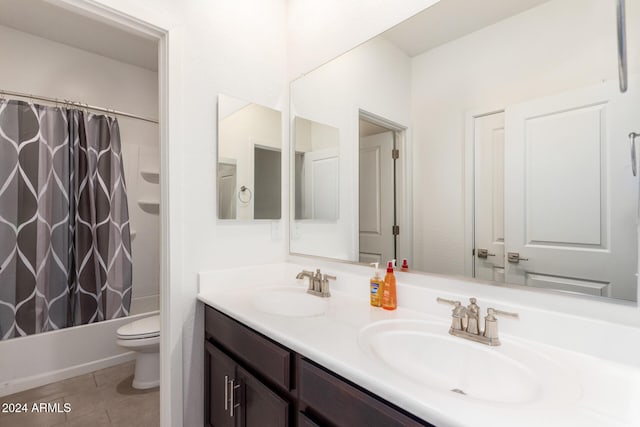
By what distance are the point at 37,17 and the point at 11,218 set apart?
4.51 ft

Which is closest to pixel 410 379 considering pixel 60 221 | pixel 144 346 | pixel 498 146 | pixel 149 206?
pixel 498 146

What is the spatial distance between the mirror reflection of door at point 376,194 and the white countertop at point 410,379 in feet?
0.49

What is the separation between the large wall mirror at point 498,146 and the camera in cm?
81

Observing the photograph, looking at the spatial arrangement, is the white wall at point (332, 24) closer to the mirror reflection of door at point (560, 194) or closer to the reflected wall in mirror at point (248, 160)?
the reflected wall in mirror at point (248, 160)

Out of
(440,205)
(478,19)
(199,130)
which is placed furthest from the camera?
(199,130)

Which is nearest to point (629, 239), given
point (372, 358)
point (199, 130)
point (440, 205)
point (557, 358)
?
point (557, 358)

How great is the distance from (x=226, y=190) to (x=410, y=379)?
121 cm

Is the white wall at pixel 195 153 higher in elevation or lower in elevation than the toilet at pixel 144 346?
higher

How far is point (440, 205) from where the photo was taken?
3.82 feet

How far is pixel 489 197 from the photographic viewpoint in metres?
1.02

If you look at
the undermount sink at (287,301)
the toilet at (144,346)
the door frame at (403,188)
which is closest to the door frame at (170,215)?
the undermount sink at (287,301)

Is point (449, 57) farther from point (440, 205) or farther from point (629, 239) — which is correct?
point (629, 239)

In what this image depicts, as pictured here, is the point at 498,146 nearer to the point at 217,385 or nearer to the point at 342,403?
the point at 342,403

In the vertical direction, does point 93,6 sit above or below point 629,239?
above
